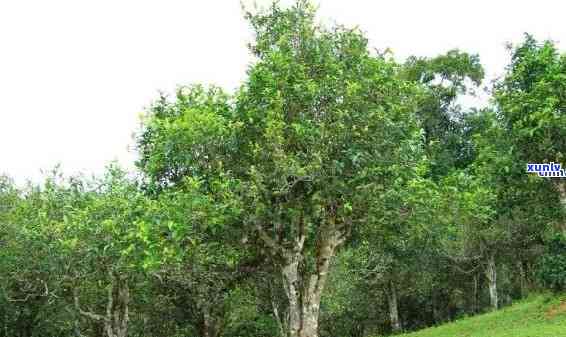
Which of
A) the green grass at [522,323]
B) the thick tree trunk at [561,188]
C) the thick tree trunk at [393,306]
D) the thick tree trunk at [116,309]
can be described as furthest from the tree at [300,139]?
the thick tree trunk at [393,306]

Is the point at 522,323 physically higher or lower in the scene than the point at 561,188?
lower

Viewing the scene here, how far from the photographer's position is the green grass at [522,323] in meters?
24.6

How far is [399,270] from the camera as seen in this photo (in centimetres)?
4503

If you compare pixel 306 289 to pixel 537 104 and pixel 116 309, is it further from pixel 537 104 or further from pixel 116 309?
pixel 537 104

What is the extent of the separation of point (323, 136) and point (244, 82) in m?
3.59

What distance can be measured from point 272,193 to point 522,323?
17.3m

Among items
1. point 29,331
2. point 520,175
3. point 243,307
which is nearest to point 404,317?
point 243,307

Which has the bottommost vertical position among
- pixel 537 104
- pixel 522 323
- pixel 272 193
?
pixel 522 323

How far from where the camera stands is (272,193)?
18375 mm

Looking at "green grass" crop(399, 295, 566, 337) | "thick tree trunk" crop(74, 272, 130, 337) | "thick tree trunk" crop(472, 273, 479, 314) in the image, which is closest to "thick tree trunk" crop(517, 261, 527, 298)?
"thick tree trunk" crop(472, 273, 479, 314)

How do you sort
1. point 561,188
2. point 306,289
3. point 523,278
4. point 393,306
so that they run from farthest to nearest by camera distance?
point 523,278, point 393,306, point 561,188, point 306,289

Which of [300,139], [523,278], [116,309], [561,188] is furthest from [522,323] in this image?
[523,278]

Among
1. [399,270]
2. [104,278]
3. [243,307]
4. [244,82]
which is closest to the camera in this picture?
[244,82]

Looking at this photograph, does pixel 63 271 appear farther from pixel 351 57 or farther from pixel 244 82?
pixel 351 57
